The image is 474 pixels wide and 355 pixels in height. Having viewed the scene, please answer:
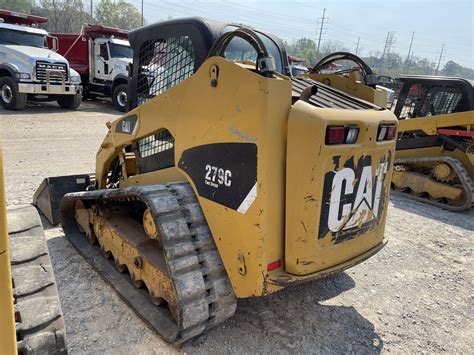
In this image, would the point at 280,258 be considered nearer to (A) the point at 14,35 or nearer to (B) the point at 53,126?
(B) the point at 53,126

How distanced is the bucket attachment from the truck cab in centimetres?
843

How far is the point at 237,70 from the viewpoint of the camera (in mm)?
2281

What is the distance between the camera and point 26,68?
11.3 m

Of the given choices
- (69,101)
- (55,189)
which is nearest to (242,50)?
(55,189)

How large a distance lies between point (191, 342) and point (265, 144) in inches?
57.8

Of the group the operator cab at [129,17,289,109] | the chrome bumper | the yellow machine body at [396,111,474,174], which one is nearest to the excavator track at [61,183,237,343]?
the operator cab at [129,17,289,109]

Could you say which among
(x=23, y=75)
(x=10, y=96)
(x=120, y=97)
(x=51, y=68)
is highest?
(x=51, y=68)

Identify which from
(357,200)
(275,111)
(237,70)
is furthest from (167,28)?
(357,200)

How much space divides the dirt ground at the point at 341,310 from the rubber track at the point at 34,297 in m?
0.75

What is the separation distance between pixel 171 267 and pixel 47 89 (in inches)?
447

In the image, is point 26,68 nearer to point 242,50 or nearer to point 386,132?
point 242,50

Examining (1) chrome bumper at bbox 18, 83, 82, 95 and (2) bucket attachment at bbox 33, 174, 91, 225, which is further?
(1) chrome bumper at bbox 18, 83, 82, 95

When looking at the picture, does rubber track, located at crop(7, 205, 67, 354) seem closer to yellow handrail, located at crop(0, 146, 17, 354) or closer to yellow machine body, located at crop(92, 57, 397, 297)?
yellow handrail, located at crop(0, 146, 17, 354)

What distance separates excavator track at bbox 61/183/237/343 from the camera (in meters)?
2.38
